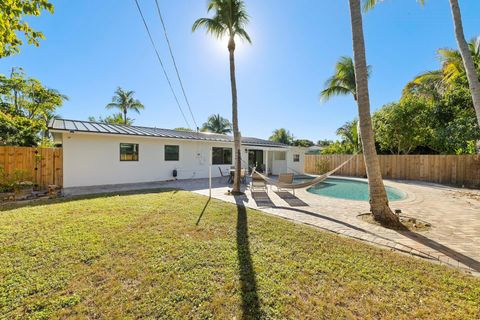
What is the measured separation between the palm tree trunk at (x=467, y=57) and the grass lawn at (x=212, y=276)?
5.66 metres

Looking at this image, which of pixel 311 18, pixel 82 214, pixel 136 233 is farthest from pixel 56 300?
pixel 311 18

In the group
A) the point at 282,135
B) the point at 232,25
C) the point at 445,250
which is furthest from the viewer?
the point at 282,135

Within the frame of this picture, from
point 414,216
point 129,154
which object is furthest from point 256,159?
point 414,216

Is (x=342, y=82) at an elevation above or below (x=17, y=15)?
above

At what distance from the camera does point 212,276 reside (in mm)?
2826

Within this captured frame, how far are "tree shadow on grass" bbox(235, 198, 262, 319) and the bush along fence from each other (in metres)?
9.37

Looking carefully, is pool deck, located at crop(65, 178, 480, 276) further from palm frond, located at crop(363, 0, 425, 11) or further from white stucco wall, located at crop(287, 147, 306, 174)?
white stucco wall, located at crop(287, 147, 306, 174)

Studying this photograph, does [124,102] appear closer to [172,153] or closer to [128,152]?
[172,153]

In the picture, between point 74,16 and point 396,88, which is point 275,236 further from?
point 396,88

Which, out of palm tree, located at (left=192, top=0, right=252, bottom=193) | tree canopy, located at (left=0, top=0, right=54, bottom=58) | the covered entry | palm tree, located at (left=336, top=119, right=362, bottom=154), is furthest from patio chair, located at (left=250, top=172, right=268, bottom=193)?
palm tree, located at (left=336, top=119, right=362, bottom=154)

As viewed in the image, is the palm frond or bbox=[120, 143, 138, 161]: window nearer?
the palm frond

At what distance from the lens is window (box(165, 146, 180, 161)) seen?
12.9 m

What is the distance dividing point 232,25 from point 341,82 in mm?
12046

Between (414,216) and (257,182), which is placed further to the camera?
(257,182)
